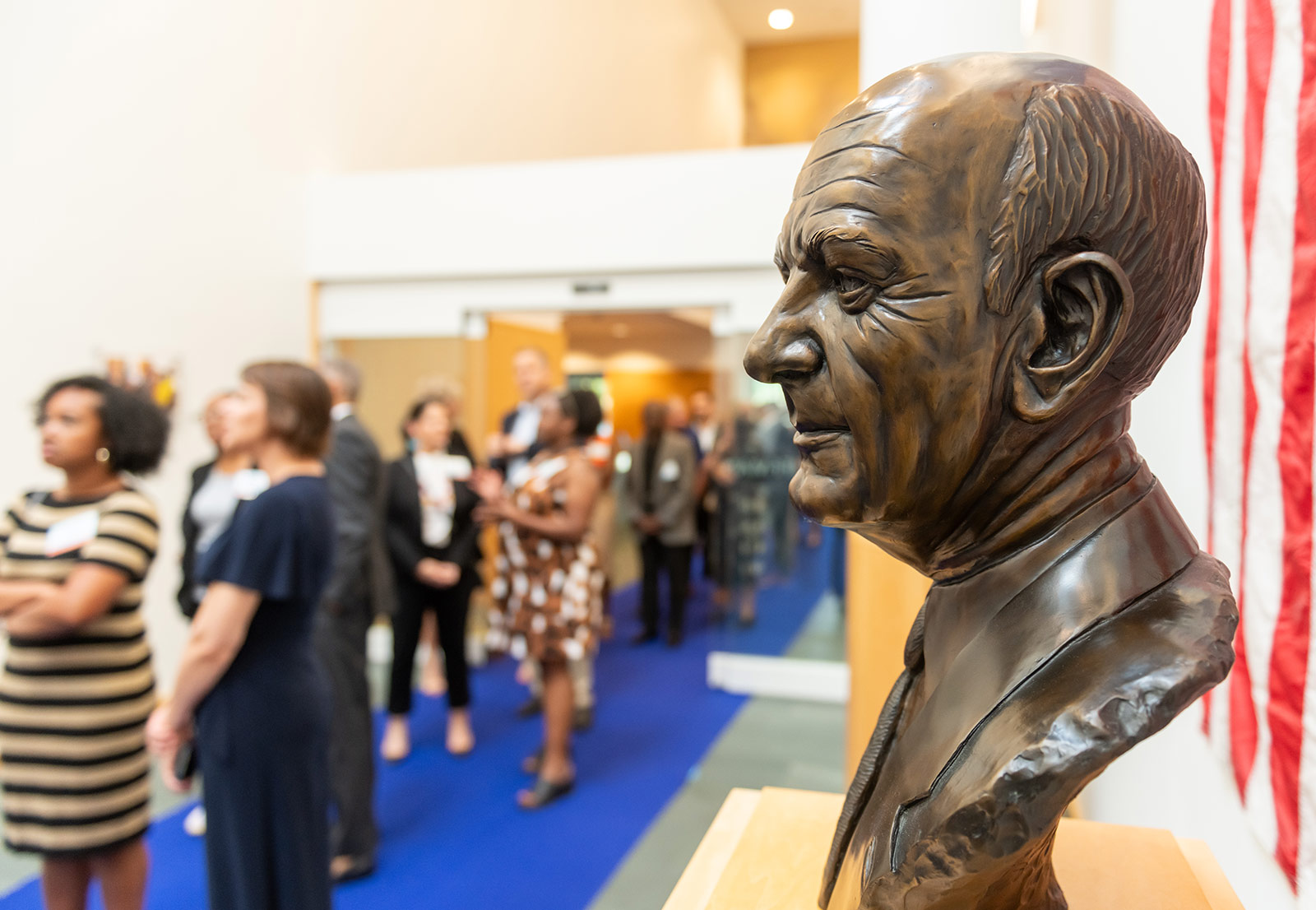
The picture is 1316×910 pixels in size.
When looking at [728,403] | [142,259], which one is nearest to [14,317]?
[142,259]

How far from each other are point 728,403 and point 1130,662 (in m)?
4.45

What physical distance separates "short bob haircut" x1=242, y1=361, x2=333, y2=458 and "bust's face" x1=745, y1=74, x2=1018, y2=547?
1665mm

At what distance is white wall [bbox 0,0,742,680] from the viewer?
388cm

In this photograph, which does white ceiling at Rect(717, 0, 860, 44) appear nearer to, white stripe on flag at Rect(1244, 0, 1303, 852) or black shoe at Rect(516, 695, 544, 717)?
black shoe at Rect(516, 695, 544, 717)

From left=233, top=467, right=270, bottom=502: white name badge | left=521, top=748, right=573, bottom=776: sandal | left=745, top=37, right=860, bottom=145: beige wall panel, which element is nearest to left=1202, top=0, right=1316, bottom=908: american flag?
left=233, top=467, right=270, bottom=502: white name badge

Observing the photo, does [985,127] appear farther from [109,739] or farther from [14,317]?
[14,317]

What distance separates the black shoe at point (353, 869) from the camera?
3029 millimetres

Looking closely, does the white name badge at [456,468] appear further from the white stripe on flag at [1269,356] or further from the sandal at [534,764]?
the white stripe on flag at [1269,356]

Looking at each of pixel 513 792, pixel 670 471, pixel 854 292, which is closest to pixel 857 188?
pixel 854 292

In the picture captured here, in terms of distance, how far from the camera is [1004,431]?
0.84 metres

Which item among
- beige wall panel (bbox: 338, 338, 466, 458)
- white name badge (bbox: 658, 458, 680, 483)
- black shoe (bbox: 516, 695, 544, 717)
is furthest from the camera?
white name badge (bbox: 658, 458, 680, 483)

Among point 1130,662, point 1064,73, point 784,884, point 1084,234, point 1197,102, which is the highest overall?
point 1197,102

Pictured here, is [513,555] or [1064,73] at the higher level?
[1064,73]

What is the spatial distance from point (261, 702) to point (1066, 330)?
1.90m
